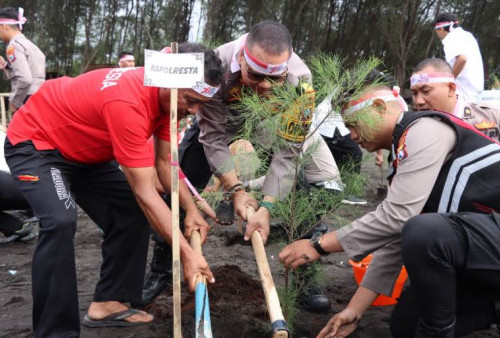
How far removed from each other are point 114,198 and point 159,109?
0.62 meters

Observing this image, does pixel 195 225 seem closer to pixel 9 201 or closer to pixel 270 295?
pixel 270 295

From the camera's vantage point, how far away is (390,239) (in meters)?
2.28

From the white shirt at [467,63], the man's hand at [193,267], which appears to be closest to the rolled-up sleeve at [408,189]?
the man's hand at [193,267]

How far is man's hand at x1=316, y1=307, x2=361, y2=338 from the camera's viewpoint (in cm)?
232

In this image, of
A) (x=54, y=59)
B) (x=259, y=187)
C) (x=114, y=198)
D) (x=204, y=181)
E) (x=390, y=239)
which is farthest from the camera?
(x=54, y=59)

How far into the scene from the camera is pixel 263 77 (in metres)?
2.66

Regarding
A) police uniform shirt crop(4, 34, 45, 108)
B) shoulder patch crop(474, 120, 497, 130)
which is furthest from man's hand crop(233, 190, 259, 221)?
police uniform shirt crop(4, 34, 45, 108)

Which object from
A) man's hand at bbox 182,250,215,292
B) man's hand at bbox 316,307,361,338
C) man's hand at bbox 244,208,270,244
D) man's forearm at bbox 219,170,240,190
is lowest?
man's hand at bbox 316,307,361,338

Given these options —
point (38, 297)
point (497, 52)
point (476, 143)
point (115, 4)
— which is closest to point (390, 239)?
point (476, 143)

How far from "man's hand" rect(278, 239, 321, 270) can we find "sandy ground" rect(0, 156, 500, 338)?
0.56m

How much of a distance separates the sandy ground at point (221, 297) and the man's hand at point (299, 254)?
559mm

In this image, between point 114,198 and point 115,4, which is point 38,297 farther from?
point 115,4

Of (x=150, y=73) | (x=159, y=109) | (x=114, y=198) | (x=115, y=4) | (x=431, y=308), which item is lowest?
(x=431, y=308)

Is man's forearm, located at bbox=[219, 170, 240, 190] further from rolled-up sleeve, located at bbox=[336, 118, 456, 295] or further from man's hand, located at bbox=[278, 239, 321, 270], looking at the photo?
rolled-up sleeve, located at bbox=[336, 118, 456, 295]
